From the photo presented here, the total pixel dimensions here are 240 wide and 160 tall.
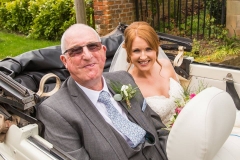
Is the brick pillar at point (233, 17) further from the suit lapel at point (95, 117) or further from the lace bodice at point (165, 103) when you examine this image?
the suit lapel at point (95, 117)

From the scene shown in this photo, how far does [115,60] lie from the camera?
9.53 feet

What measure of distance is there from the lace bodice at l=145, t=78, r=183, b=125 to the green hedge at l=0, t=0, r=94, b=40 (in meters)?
4.78

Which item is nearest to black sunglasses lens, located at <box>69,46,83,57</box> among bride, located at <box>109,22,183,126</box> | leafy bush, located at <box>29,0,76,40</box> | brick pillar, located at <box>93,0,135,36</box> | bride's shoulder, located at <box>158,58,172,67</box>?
bride, located at <box>109,22,183,126</box>

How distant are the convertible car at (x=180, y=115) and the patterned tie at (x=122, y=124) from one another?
0.35m

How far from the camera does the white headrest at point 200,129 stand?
1.33 metres

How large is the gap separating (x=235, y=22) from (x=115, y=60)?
3.89 metres

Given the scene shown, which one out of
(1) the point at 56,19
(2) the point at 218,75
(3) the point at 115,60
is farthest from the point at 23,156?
(1) the point at 56,19

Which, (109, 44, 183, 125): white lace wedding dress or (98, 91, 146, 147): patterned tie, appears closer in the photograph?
(98, 91, 146, 147): patterned tie

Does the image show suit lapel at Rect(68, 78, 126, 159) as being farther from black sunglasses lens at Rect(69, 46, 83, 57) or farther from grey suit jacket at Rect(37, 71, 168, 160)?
black sunglasses lens at Rect(69, 46, 83, 57)

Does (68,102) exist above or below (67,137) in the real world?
above

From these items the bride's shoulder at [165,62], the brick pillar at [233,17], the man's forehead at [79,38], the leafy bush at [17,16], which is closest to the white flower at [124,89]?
the man's forehead at [79,38]

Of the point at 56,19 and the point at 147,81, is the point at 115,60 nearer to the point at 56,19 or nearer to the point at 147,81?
the point at 147,81

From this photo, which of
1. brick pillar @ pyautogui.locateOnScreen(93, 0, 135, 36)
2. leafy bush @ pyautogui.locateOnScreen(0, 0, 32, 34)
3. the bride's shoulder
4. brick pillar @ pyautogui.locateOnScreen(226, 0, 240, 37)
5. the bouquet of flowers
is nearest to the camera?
the bouquet of flowers

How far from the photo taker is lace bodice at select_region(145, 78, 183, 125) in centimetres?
246
